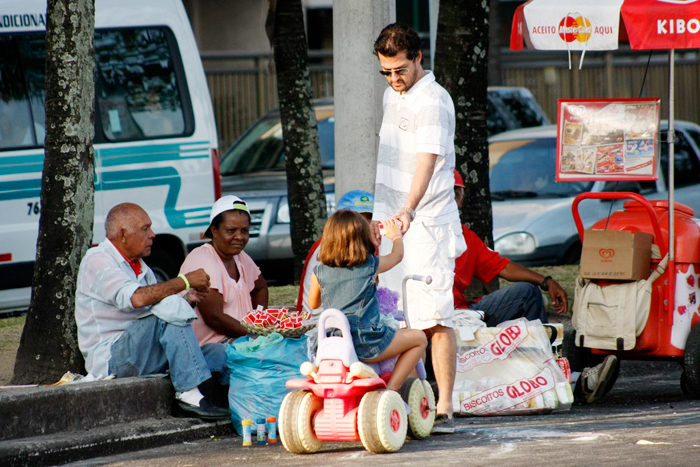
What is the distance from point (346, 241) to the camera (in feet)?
18.4

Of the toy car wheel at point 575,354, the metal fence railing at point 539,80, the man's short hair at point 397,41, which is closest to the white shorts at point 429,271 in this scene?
the man's short hair at point 397,41

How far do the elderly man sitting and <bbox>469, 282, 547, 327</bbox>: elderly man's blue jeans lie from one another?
1.69 metres

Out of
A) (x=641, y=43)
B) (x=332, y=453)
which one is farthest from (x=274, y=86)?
(x=332, y=453)

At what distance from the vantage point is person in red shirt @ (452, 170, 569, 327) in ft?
23.0

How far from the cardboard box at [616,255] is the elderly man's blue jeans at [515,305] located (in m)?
0.32

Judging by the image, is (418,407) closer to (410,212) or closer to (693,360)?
(410,212)

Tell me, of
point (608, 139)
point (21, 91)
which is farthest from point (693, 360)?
point (21, 91)

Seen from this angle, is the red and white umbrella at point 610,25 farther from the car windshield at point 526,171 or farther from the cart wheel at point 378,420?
the car windshield at point 526,171

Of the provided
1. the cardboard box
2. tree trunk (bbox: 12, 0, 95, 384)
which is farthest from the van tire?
the cardboard box

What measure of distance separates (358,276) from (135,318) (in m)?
1.26

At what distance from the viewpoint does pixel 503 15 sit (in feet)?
85.3

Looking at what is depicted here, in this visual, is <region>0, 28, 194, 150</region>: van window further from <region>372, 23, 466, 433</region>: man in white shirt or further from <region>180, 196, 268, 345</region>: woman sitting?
<region>372, 23, 466, 433</region>: man in white shirt

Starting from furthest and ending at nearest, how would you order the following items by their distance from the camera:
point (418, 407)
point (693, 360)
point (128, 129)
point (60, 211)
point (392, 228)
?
point (128, 129) → point (693, 360) → point (60, 211) → point (418, 407) → point (392, 228)

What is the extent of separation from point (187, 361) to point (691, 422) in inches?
98.9
